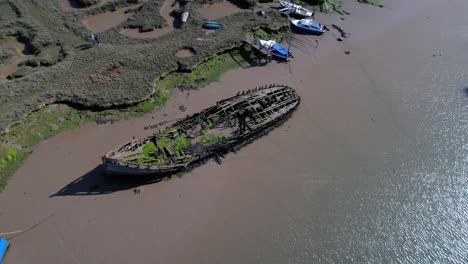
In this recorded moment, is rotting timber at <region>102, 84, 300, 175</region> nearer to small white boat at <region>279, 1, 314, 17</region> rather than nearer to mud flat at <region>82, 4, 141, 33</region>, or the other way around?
small white boat at <region>279, 1, 314, 17</region>

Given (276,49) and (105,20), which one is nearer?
(276,49)

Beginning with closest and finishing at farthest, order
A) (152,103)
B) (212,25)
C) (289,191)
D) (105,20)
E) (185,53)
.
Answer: (289,191) → (152,103) → (185,53) → (212,25) → (105,20)

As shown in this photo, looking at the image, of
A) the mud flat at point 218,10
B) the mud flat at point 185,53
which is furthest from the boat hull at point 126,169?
the mud flat at point 218,10

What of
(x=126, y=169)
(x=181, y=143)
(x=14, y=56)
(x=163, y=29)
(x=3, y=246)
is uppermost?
(x=163, y=29)

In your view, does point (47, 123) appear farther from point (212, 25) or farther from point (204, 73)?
point (212, 25)

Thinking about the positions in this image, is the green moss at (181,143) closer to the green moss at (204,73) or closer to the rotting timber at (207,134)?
the rotting timber at (207,134)

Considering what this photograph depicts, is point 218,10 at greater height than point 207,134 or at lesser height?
greater

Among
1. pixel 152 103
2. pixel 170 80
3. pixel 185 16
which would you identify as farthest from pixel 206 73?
pixel 185 16
